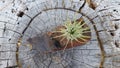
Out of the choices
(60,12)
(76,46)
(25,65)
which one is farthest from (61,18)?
(25,65)

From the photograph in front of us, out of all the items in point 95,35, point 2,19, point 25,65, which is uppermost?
point 2,19

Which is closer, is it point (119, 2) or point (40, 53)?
point (40, 53)

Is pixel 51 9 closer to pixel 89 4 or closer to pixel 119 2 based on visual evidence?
pixel 89 4
